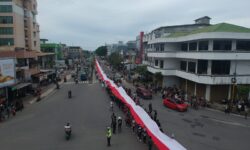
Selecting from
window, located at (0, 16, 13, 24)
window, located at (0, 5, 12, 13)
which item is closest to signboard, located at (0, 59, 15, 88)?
window, located at (0, 16, 13, 24)

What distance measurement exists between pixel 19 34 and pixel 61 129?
33.5 metres

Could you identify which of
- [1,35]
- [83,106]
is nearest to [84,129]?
[83,106]

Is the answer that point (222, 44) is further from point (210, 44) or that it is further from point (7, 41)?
point (7, 41)

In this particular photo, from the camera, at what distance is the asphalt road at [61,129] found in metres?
15.1

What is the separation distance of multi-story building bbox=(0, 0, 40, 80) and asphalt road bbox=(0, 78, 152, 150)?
28.8 ft

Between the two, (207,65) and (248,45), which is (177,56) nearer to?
(207,65)

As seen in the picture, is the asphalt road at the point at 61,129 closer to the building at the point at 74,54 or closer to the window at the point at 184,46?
the window at the point at 184,46

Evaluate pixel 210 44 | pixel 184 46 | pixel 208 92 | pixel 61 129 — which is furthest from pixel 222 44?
pixel 61 129

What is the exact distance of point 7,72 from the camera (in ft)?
83.8

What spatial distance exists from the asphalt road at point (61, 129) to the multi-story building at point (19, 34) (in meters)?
8.78

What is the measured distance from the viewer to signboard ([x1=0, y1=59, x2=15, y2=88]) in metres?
24.6

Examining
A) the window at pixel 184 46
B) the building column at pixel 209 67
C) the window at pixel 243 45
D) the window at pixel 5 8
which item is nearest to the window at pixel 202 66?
the building column at pixel 209 67

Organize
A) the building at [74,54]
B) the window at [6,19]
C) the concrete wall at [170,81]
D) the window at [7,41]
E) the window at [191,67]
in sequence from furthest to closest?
the building at [74,54] → the window at [7,41] → the window at [6,19] → the concrete wall at [170,81] → the window at [191,67]

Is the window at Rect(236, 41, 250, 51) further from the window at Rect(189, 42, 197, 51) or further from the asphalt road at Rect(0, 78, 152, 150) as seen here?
the asphalt road at Rect(0, 78, 152, 150)
